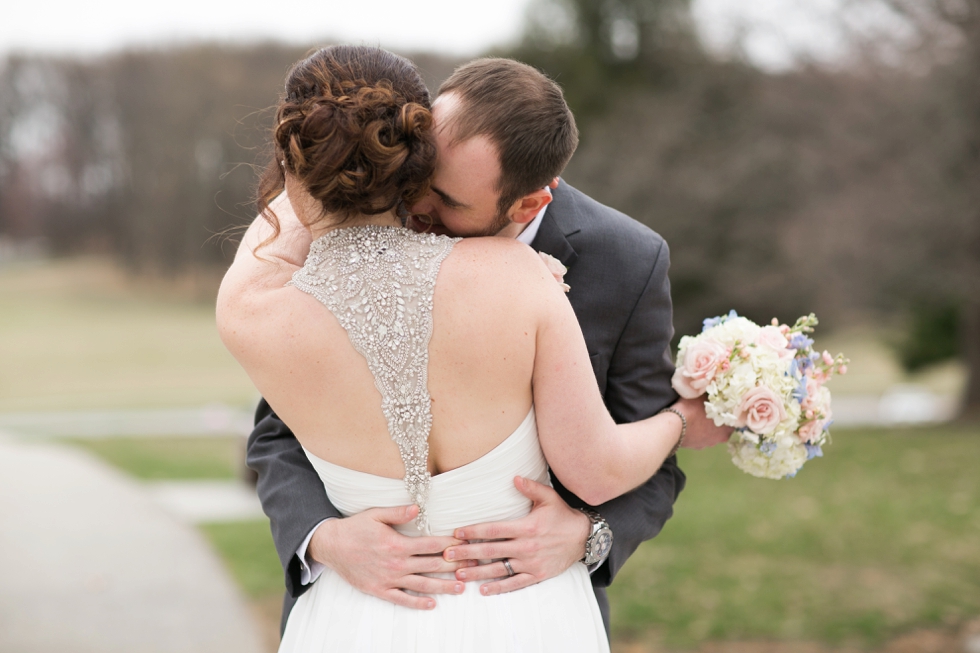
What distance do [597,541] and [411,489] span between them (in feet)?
1.71

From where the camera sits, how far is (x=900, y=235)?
43.0 ft

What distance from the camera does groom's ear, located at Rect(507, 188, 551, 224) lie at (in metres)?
1.84

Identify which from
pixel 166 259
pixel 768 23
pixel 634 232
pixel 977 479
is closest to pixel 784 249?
pixel 768 23

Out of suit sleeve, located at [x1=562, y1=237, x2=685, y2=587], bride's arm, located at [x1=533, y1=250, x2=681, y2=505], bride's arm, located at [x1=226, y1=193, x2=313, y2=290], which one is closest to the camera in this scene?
bride's arm, located at [x1=533, y1=250, x2=681, y2=505]

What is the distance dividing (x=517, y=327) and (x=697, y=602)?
533cm

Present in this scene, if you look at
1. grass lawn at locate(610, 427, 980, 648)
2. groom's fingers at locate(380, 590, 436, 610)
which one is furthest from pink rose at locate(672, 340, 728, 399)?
grass lawn at locate(610, 427, 980, 648)

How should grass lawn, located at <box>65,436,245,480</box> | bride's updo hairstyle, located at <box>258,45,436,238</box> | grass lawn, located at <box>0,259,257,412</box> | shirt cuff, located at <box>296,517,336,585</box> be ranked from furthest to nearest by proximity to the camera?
grass lawn, located at <box>0,259,257,412</box>
grass lawn, located at <box>65,436,245,480</box>
shirt cuff, located at <box>296,517,336,585</box>
bride's updo hairstyle, located at <box>258,45,436,238</box>

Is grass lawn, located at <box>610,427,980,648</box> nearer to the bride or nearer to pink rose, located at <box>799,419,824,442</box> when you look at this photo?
pink rose, located at <box>799,419,824,442</box>

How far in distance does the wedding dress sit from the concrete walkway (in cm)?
367

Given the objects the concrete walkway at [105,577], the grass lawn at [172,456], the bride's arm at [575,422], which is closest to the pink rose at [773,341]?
the bride's arm at [575,422]

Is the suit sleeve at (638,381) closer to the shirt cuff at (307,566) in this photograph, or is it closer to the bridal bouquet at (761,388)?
the bridal bouquet at (761,388)

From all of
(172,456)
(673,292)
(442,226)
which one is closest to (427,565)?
(442,226)

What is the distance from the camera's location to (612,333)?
2254 millimetres

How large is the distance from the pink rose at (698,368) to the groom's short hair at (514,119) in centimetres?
71
